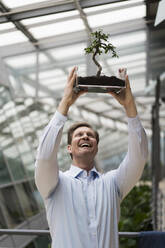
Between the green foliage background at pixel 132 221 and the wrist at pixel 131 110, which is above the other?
the wrist at pixel 131 110

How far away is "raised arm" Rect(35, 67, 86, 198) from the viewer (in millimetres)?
1536

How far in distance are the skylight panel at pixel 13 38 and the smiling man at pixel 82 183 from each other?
2246 mm

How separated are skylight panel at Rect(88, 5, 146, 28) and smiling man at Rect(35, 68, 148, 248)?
2.38 m

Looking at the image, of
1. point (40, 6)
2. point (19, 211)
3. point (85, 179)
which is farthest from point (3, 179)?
point (85, 179)

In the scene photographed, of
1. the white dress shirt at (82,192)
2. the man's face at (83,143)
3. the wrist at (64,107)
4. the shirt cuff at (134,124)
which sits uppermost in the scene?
the wrist at (64,107)

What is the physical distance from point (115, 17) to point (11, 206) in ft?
13.5

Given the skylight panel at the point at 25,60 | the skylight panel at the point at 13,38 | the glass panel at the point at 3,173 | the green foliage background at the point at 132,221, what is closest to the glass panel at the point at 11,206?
the glass panel at the point at 3,173

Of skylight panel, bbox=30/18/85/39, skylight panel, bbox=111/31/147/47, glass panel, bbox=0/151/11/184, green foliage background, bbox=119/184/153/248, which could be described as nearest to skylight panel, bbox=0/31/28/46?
skylight panel, bbox=30/18/85/39

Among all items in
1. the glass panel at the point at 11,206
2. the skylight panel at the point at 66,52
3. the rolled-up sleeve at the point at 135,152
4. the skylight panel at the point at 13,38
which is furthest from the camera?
the glass panel at the point at 11,206

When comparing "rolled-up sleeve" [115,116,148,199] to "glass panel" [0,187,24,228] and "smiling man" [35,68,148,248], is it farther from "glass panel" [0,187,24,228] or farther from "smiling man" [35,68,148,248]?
"glass panel" [0,187,24,228]

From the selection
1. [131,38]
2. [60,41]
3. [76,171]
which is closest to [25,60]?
[60,41]

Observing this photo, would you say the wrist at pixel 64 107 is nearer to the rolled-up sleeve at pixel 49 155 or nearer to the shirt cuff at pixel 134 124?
the rolled-up sleeve at pixel 49 155

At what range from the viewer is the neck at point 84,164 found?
171 centimetres

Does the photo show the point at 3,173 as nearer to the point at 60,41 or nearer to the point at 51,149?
the point at 60,41
